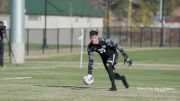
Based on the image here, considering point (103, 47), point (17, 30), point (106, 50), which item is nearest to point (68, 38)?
point (17, 30)

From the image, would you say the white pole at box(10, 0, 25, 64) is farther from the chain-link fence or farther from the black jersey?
the chain-link fence

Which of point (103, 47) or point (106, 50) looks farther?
point (106, 50)

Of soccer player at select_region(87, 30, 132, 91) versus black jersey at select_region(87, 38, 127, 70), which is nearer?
soccer player at select_region(87, 30, 132, 91)

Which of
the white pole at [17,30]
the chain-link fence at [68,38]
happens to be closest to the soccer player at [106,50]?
the white pole at [17,30]

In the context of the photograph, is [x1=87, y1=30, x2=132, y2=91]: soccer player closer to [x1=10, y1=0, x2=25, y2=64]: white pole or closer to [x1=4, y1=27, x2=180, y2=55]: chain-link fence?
[x1=10, y1=0, x2=25, y2=64]: white pole

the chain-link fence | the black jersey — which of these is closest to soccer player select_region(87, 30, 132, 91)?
the black jersey

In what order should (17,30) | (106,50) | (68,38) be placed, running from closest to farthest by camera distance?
(106,50) → (17,30) → (68,38)

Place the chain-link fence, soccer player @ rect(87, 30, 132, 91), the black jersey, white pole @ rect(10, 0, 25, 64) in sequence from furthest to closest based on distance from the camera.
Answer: the chain-link fence, white pole @ rect(10, 0, 25, 64), the black jersey, soccer player @ rect(87, 30, 132, 91)

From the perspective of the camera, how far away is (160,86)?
65.6 ft

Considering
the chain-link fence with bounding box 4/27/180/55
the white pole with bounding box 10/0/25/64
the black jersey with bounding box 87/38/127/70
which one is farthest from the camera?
the chain-link fence with bounding box 4/27/180/55

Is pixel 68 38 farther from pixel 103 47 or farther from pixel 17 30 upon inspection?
pixel 103 47

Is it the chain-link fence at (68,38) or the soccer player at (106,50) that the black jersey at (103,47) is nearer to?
the soccer player at (106,50)

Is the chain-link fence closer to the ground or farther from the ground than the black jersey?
closer to the ground

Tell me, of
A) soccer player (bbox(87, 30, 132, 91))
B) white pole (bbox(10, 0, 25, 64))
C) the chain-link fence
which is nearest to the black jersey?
soccer player (bbox(87, 30, 132, 91))
